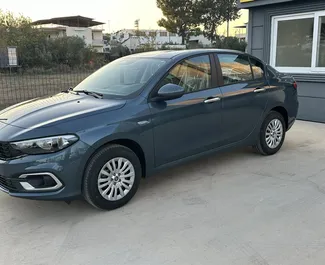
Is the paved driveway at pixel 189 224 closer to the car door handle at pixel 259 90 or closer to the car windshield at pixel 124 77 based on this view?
the car door handle at pixel 259 90

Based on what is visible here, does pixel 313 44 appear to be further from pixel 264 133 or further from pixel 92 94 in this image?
pixel 92 94

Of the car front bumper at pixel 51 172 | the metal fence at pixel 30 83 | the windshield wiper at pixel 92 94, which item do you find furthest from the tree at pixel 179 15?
the car front bumper at pixel 51 172

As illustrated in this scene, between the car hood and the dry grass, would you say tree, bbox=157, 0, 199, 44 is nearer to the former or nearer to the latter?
the dry grass

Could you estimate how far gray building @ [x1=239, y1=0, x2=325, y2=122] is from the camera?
7.18 meters

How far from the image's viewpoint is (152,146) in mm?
3602

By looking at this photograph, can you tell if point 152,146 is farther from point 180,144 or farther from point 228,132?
point 228,132

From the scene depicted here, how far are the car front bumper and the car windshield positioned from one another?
3.10ft

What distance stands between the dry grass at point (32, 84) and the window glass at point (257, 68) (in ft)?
19.5

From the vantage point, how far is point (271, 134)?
4.99m

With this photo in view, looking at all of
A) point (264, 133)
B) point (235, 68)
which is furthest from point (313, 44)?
point (235, 68)

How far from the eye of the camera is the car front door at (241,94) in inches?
170

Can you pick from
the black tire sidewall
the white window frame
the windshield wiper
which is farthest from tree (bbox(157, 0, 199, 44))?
the windshield wiper

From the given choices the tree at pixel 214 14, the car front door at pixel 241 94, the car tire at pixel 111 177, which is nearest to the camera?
the car tire at pixel 111 177

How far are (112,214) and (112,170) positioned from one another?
43 cm
